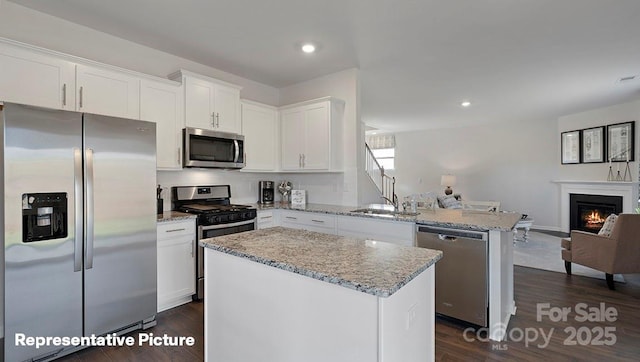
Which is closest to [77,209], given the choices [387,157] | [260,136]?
[260,136]

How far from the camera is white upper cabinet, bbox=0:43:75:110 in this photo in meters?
2.18

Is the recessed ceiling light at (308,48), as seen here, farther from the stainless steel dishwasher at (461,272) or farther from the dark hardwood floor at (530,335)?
Answer: the dark hardwood floor at (530,335)

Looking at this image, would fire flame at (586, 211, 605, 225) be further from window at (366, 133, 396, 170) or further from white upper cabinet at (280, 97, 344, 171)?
white upper cabinet at (280, 97, 344, 171)

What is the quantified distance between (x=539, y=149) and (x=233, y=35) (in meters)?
7.33

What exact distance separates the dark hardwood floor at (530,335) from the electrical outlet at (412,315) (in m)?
1.12

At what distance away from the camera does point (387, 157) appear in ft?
31.3

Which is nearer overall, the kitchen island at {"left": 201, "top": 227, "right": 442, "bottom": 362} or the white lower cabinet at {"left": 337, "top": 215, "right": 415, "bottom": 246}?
the kitchen island at {"left": 201, "top": 227, "right": 442, "bottom": 362}

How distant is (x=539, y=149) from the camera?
7.08 m

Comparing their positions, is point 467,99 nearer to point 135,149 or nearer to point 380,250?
point 380,250

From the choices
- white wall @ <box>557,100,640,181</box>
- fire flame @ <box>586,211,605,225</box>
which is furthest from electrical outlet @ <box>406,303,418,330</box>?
fire flame @ <box>586,211,605,225</box>

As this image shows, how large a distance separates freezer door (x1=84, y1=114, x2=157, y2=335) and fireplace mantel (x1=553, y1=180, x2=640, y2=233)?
7.57 meters

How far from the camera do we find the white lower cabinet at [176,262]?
9.16 ft

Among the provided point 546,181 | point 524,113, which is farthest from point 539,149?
point 524,113

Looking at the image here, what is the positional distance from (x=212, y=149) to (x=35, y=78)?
5.03 ft
